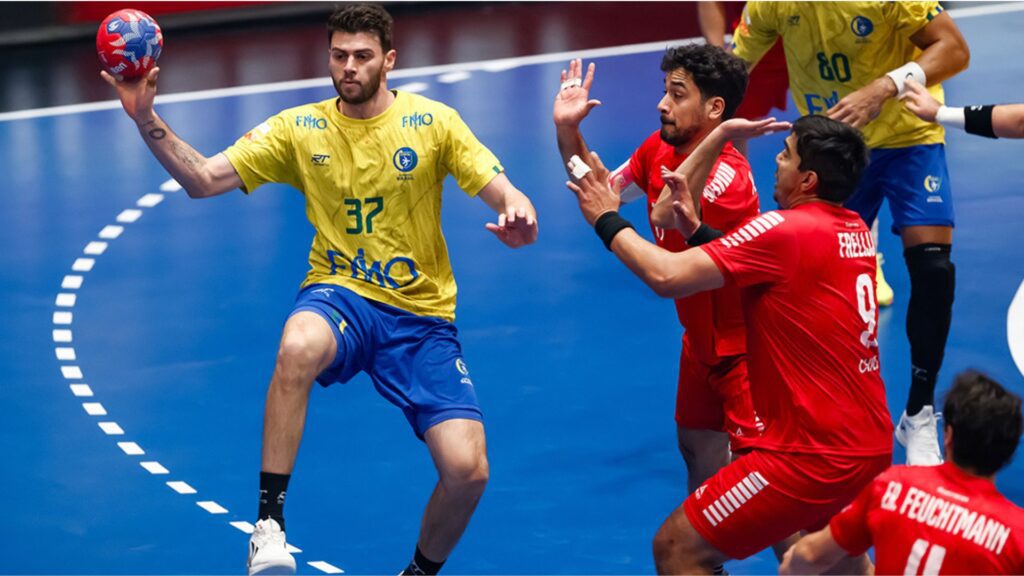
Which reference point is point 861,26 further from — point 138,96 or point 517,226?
point 138,96

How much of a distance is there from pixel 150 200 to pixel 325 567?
19.9 feet

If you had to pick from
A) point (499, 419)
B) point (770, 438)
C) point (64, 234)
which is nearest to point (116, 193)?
point (64, 234)

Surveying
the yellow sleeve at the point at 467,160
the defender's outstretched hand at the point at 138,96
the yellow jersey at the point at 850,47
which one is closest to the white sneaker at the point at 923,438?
the yellow jersey at the point at 850,47

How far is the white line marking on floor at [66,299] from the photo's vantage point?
1105 centimetres

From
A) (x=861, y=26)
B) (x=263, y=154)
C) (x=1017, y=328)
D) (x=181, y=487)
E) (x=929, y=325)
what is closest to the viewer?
(x=263, y=154)

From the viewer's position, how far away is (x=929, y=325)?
8.68 meters

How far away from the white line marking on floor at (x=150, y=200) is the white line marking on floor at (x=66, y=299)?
1861mm

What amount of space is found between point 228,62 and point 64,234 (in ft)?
16.2

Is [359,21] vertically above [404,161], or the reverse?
[359,21]

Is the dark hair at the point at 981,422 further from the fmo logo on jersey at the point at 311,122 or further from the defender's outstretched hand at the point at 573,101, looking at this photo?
the fmo logo on jersey at the point at 311,122

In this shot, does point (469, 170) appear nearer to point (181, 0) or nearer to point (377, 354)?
point (377, 354)

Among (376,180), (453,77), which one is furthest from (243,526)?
(453,77)

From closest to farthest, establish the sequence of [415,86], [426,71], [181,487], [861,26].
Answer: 1. [181,487]
2. [861,26]
3. [415,86]
4. [426,71]

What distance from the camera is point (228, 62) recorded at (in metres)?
16.8
